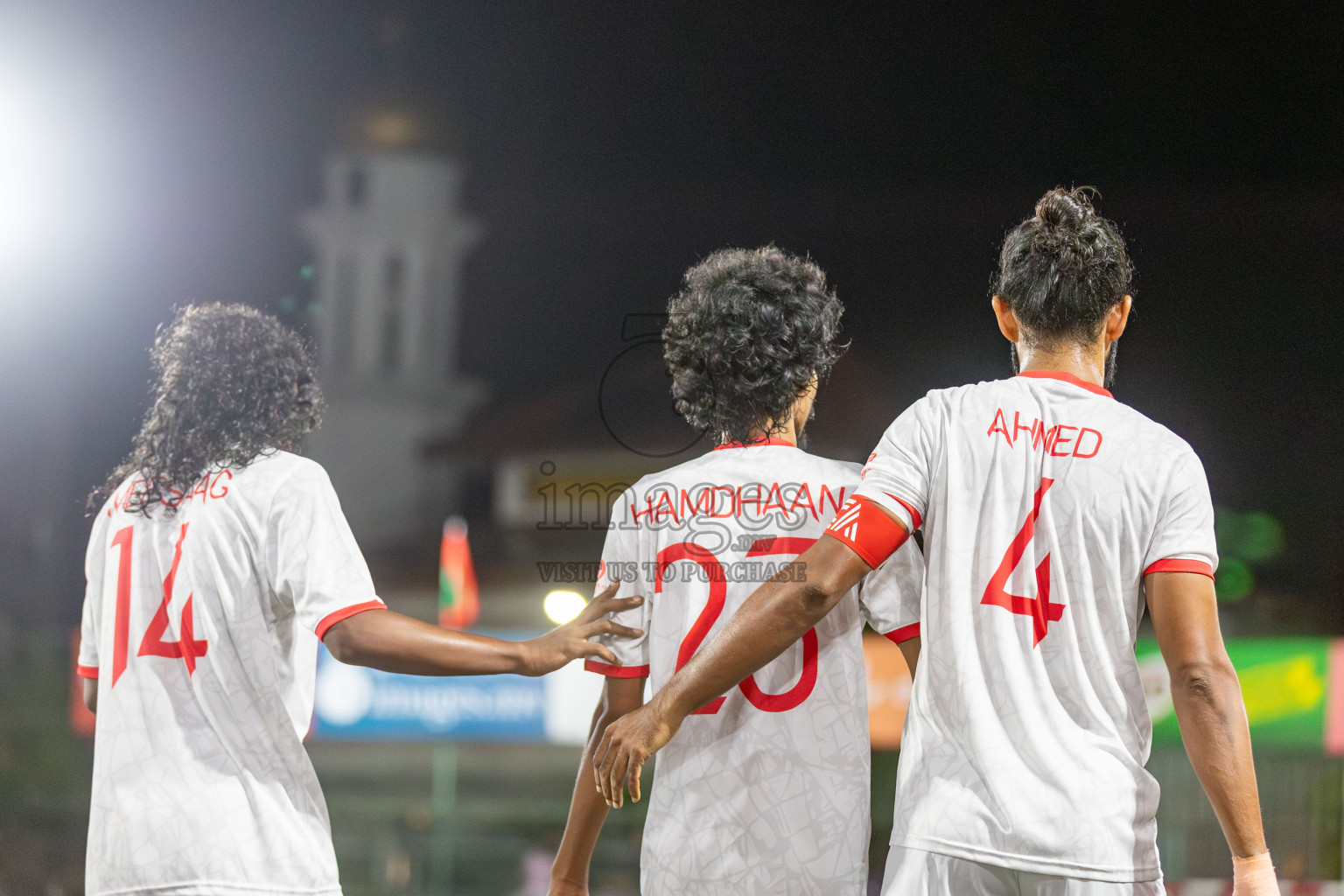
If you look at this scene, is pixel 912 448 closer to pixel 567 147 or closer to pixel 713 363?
pixel 713 363

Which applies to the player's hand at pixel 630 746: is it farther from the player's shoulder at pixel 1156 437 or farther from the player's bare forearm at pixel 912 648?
the player's shoulder at pixel 1156 437

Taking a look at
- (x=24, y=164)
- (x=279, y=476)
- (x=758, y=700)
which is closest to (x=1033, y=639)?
(x=758, y=700)

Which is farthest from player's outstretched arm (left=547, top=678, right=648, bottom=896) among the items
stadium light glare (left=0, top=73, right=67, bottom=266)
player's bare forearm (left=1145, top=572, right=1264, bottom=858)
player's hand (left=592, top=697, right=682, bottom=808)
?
stadium light glare (left=0, top=73, right=67, bottom=266)

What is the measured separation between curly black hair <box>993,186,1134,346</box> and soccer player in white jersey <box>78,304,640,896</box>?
3.27ft

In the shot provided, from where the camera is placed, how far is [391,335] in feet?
77.6

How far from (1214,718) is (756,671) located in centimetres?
63

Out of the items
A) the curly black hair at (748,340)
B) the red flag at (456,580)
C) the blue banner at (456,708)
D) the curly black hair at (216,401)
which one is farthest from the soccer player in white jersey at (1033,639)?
the red flag at (456,580)

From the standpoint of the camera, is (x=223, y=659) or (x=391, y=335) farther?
(x=391, y=335)

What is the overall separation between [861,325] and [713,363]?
1190 centimetres

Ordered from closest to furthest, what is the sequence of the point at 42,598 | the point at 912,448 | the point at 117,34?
the point at 912,448 → the point at 117,34 → the point at 42,598

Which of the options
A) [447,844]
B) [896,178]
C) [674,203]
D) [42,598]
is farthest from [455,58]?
[447,844]

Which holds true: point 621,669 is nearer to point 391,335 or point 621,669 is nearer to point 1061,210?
point 1061,210

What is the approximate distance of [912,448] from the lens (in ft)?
5.10

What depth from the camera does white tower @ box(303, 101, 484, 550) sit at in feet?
61.0
